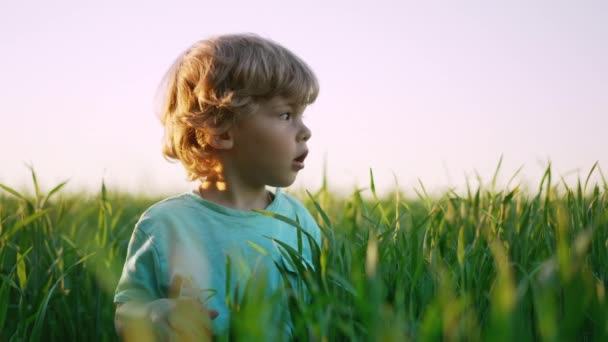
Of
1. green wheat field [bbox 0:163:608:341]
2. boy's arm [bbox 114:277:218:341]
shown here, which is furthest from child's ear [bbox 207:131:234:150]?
boy's arm [bbox 114:277:218:341]

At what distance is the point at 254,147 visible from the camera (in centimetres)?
163

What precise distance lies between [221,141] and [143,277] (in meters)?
0.43

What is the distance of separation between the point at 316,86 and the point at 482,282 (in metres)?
0.84

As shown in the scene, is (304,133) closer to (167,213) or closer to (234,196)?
(234,196)

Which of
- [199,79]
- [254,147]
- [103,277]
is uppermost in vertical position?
[199,79]

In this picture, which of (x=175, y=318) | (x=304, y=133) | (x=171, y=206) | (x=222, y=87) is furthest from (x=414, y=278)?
(x=222, y=87)

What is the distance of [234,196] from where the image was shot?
5.43 feet

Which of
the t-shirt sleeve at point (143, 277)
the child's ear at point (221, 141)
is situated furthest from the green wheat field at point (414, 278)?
the child's ear at point (221, 141)

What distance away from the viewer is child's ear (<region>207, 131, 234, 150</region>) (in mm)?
1656

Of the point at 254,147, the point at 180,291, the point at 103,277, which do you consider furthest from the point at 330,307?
the point at 103,277

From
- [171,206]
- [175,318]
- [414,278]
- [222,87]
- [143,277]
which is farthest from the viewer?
[222,87]

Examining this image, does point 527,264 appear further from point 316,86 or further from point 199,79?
point 199,79

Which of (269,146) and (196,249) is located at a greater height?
(269,146)

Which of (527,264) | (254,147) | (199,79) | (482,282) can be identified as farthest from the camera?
(199,79)
